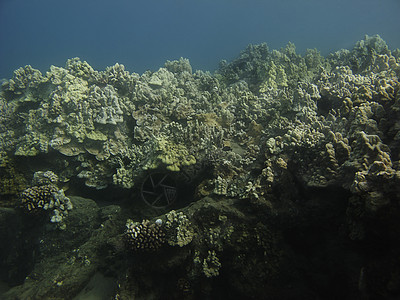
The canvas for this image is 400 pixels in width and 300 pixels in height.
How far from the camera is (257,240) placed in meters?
3.31

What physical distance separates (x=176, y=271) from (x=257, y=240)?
172 cm

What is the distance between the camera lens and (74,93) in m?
6.71

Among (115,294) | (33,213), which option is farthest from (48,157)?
(115,294)

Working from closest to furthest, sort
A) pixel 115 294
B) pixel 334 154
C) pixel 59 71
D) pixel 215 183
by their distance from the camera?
pixel 334 154, pixel 115 294, pixel 215 183, pixel 59 71

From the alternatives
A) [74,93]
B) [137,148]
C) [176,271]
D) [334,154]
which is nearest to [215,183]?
[176,271]

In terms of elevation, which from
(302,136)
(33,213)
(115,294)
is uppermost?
(302,136)

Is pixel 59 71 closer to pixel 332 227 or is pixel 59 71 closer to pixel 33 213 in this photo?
pixel 33 213

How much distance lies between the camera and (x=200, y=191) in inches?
179

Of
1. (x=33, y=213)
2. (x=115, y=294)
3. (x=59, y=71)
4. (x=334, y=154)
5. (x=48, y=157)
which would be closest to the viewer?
(x=334, y=154)

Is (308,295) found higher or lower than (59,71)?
Result: lower

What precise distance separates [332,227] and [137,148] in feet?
15.4

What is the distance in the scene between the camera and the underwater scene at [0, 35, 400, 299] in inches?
112

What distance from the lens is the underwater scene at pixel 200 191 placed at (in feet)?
9.31

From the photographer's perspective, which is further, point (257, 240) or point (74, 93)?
point (74, 93)
